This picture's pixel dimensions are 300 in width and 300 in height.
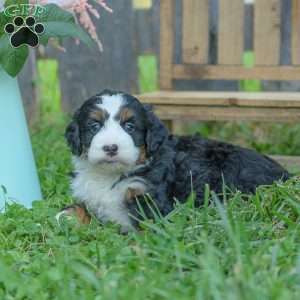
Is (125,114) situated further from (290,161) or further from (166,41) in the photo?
(166,41)

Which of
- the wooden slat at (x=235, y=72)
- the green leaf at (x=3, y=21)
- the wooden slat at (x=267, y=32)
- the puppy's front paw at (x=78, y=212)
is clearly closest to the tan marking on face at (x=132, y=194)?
the puppy's front paw at (x=78, y=212)

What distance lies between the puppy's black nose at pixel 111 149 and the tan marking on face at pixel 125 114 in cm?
21

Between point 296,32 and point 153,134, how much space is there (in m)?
2.23

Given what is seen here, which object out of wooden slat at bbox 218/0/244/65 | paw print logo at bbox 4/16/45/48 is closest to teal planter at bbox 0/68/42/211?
paw print logo at bbox 4/16/45/48

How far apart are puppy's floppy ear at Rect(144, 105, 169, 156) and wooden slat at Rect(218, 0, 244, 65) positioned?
6.63 feet

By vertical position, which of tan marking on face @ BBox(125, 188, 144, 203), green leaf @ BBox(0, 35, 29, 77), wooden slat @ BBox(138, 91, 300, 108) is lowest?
tan marking on face @ BBox(125, 188, 144, 203)

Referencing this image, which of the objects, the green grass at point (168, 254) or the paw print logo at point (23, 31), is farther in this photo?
the paw print logo at point (23, 31)

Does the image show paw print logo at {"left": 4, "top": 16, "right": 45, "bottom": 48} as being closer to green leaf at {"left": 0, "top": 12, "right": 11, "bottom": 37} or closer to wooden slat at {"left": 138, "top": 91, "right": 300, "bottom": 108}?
green leaf at {"left": 0, "top": 12, "right": 11, "bottom": 37}

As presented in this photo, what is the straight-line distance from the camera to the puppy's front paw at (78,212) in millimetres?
4223

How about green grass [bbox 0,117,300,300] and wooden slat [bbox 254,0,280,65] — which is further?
wooden slat [bbox 254,0,280,65]

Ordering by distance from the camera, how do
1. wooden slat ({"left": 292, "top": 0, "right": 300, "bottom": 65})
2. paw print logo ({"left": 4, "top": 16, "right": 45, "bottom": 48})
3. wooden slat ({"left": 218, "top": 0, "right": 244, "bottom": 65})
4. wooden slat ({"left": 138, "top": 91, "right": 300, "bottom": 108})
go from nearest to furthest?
paw print logo ({"left": 4, "top": 16, "right": 45, "bottom": 48}), wooden slat ({"left": 138, "top": 91, "right": 300, "bottom": 108}), wooden slat ({"left": 292, "top": 0, "right": 300, "bottom": 65}), wooden slat ({"left": 218, "top": 0, "right": 244, "bottom": 65})

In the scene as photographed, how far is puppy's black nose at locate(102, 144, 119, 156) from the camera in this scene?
378 centimetres

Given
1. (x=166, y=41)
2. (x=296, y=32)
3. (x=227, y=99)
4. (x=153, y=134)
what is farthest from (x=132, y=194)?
(x=296, y=32)

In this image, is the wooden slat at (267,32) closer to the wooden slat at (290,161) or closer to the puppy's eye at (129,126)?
the wooden slat at (290,161)
